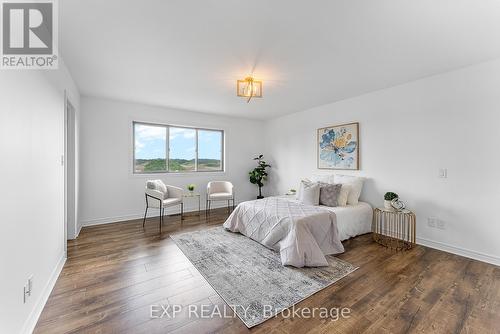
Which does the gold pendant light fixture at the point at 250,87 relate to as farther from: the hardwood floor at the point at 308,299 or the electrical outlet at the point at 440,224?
the electrical outlet at the point at 440,224

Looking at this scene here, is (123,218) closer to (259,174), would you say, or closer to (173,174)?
(173,174)

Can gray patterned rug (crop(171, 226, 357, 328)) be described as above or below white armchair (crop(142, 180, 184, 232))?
below

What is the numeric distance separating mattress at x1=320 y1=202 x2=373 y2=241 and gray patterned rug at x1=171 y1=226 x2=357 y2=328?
634 millimetres

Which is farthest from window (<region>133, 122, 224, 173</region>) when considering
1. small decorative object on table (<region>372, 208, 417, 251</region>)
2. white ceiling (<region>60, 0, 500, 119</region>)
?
small decorative object on table (<region>372, 208, 417, 251</region>)

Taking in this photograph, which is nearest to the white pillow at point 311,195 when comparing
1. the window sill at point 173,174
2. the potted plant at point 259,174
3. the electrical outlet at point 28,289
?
the potted plant at point 259,174

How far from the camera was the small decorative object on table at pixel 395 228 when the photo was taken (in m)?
3.11

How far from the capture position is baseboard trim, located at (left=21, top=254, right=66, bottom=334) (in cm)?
150

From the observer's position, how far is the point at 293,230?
2600 mm

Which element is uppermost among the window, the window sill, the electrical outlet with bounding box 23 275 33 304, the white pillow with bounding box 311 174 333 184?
the window

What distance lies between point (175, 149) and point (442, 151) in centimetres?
494

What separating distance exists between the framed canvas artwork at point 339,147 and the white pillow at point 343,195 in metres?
0.57

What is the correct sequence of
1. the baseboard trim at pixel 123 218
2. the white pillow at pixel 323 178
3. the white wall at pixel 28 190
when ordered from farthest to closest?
the white pillow at pixel 323 178 < the baseboard trim at pixel 123 218 < the white wall at pixel 28 190

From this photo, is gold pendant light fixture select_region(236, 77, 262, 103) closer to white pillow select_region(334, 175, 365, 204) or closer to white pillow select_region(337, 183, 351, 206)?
white pillow select_region(337, 183, 351, 206)

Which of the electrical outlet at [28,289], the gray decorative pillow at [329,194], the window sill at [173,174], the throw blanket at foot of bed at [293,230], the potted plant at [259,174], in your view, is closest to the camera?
the electrical outlet at [28,289]
